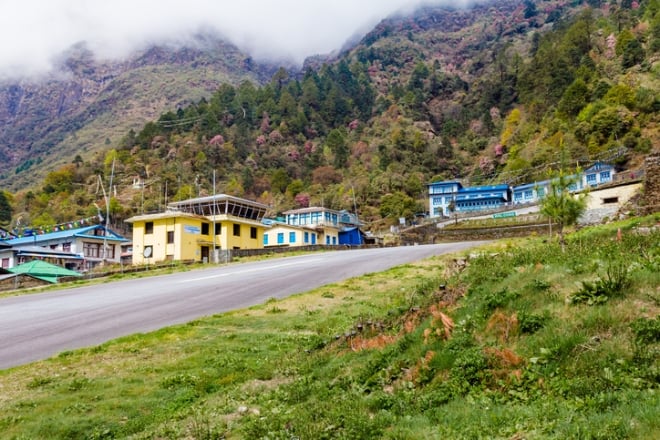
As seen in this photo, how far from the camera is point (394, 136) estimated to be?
365ft

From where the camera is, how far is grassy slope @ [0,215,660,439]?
4.64 m

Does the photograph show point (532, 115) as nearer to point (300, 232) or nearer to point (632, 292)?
point (300, 232)

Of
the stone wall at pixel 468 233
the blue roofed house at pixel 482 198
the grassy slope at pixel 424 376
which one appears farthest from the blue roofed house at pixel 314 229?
the grassy slope at pixel 424 376

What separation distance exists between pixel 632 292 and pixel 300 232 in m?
59.6

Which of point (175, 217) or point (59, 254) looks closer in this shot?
point (175, 217)

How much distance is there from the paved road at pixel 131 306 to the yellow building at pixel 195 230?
1001 inches

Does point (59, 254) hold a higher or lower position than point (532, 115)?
lower

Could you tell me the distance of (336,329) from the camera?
486 inches

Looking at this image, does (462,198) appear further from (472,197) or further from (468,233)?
(468,233)

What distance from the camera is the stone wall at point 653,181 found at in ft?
74.1

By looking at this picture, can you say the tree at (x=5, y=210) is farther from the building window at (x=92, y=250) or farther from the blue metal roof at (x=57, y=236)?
the building window at (x=92, y=250)

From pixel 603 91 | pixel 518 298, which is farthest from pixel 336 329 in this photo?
pixel 603 91

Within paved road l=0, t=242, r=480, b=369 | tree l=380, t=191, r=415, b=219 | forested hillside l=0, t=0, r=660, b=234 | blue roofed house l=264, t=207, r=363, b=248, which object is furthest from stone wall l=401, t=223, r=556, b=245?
paved road l=0, t=242, r=480, b=369

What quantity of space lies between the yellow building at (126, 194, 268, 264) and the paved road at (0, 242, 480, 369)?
2543cm
